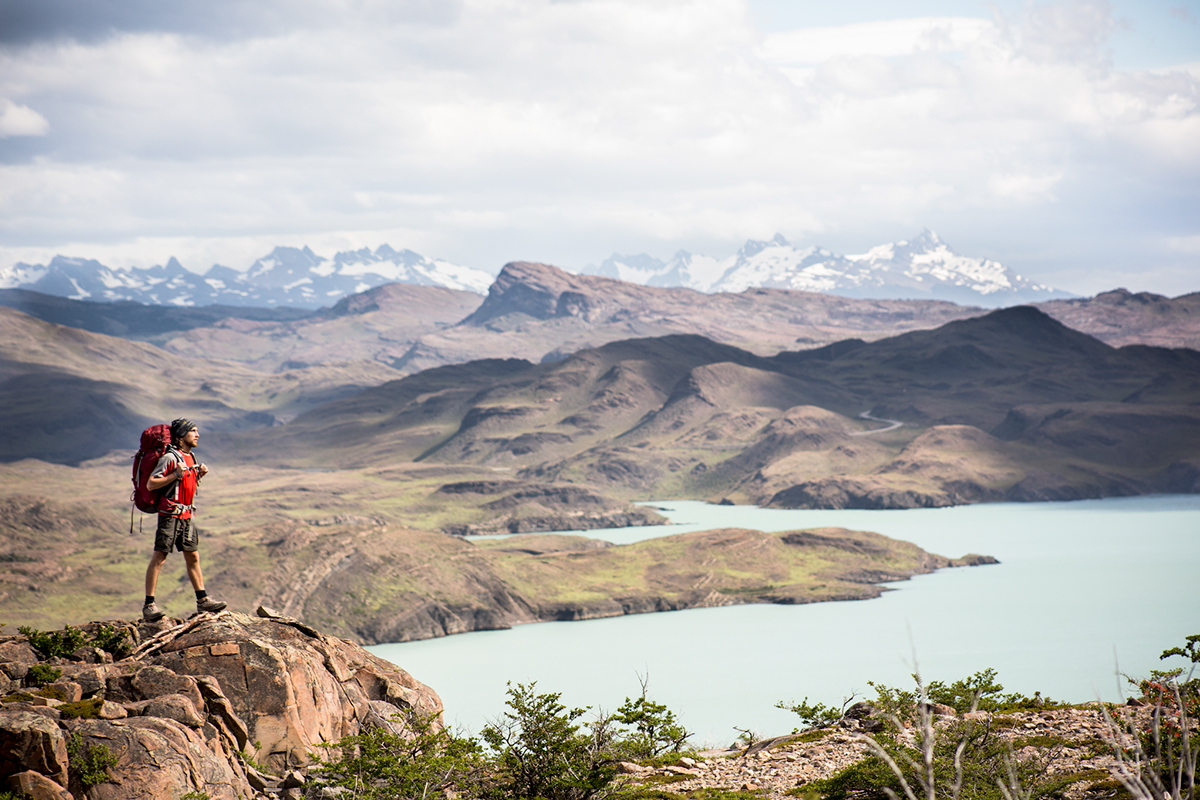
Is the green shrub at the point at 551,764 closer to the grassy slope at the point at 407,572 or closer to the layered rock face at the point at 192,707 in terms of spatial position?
the layered rock face at the point at 192,707

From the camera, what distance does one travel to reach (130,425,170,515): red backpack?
2119 cm

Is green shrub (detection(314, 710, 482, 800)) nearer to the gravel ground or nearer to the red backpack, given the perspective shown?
the gravel ground

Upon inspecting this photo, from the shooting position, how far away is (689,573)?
137125 mm

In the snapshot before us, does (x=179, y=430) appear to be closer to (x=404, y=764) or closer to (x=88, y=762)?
(x=88, y=762)

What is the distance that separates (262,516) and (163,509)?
166 meters

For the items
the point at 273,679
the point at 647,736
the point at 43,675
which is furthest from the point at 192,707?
the point at 647,736

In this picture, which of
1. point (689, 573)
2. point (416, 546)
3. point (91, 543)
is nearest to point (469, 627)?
point (416, 546)

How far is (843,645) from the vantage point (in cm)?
11288

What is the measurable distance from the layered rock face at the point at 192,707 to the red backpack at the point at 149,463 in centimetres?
294

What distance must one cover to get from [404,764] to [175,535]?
6679 mm

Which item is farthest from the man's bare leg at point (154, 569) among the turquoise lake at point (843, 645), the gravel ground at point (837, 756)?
the turquoise lake at point (843, 645)

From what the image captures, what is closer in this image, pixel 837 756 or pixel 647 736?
pixel 837 756

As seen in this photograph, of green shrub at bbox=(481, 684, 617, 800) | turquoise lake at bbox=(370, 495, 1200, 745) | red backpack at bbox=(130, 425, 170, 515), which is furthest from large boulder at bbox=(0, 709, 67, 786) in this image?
turquoise lake at bbox=(370, 495, 1200, 745)

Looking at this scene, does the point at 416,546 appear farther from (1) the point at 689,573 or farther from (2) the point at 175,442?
(2) the point at 175,442
